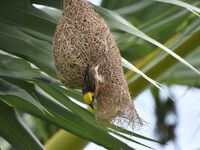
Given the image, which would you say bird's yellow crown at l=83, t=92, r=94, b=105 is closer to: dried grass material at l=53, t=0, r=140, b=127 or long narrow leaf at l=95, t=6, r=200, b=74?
dried grass material at l=53, t=0, r=140, b=127

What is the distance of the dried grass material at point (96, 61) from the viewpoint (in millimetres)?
1221

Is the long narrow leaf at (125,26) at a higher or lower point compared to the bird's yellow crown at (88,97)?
higher

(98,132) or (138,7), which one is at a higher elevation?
(138,7)

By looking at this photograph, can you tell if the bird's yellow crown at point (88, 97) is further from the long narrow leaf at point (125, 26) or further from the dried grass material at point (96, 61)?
the long narrow leaf at point (125, 26)

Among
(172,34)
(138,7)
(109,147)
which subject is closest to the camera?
(109,147)

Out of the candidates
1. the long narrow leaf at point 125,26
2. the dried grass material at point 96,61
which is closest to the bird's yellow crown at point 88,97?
the dried grass material at point 96,61

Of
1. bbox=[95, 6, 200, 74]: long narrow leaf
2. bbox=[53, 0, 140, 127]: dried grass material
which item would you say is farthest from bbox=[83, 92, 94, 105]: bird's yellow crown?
bbox=[95, 6, 200, 74]: long narrow leaf

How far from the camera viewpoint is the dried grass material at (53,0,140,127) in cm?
122

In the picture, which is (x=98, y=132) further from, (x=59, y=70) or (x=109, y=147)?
(x=59, y=70)

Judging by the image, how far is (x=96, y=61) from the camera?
4.00ft

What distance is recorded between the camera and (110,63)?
123cm

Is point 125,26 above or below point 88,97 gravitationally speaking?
above

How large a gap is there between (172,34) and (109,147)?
2.03 feet

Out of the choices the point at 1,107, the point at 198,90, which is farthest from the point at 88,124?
the point at 198,90
